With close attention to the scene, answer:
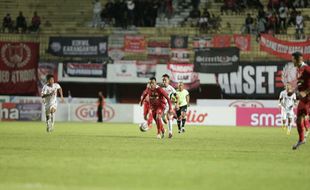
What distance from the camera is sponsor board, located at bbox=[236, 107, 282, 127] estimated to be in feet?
132

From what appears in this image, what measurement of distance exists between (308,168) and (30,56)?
109ft

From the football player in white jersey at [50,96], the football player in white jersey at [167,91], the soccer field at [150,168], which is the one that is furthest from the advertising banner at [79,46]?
the soccer field at [150,168]

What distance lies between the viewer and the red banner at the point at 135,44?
42375 mm

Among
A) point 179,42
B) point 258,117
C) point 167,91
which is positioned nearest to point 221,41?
point 179,42

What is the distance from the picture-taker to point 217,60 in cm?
4066

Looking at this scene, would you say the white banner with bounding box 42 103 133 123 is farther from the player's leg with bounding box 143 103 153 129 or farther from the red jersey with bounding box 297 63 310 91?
the red jersey with bounding box 297 63 310 91

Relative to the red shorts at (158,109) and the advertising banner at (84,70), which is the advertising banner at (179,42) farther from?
the red shorts at (158,109)

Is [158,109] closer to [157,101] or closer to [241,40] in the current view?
[157,101]

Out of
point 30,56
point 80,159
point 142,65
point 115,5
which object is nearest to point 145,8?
point 115,5

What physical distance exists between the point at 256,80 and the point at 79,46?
1154 cm

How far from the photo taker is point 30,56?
43875 millimetres

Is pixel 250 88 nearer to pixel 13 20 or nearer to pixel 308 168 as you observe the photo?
pixel 13 20

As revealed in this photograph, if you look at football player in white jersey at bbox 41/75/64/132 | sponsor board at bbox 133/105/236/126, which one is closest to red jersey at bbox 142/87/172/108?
football player in white jersey at bbox 41/75/64/132

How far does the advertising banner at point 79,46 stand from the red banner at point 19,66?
137 cm
